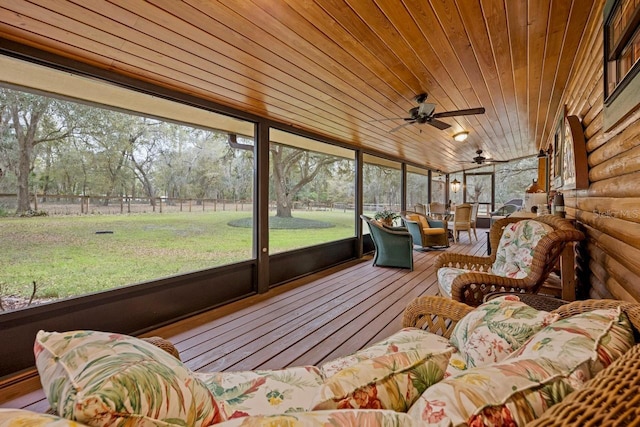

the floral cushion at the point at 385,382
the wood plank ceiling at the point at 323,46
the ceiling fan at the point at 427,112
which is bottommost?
the floral cushion at the point at 385,382

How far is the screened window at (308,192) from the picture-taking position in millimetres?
4398

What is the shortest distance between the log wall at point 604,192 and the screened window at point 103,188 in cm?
332

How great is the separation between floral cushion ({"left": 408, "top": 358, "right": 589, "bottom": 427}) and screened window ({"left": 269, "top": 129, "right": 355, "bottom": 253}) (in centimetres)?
362

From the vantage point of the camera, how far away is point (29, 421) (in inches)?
18.4

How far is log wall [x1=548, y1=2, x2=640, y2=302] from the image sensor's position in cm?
150

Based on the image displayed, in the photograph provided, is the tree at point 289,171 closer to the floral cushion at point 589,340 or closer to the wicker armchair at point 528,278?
the wicker armchair at point 528,278

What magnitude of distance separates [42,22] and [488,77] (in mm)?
3376

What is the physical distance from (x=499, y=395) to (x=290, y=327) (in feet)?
7.99

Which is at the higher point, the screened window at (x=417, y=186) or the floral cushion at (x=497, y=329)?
the screened window at (x=417, y=186)

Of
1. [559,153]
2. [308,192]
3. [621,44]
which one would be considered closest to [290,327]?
[308,192]

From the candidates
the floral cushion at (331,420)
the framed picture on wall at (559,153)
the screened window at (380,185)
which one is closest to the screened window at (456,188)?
A: the screened window at (380,185)

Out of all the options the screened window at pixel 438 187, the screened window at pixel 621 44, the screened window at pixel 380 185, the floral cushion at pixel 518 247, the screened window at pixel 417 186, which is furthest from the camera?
the screened window at pixel 438 187

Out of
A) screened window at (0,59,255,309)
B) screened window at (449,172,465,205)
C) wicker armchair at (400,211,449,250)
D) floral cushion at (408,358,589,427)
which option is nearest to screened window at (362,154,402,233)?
wicker armchair at (400,211,449,250)

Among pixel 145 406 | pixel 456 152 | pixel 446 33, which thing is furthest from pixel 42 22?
pixel 456 152
